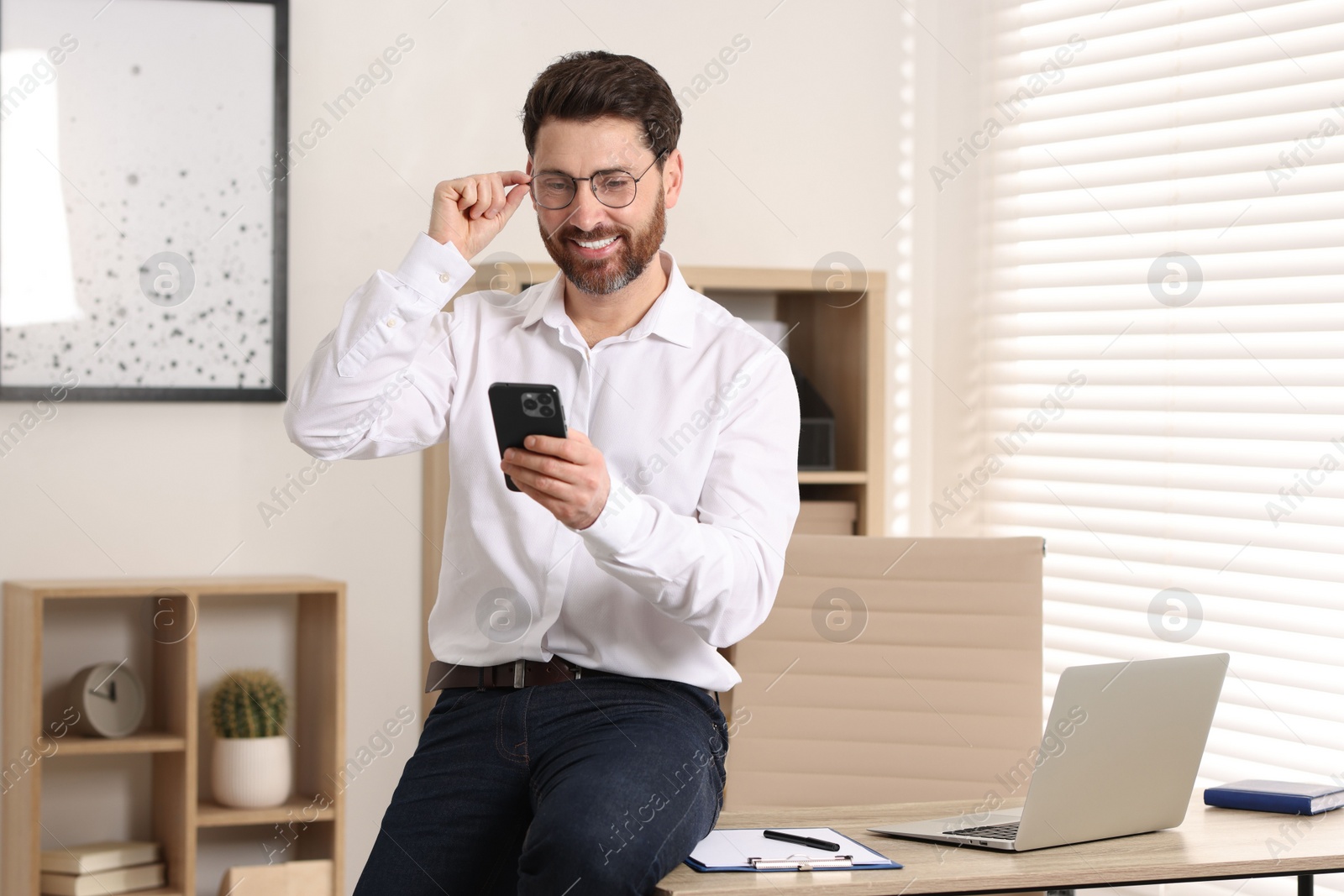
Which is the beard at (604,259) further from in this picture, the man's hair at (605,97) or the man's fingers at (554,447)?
the man's fingers at (554,447)

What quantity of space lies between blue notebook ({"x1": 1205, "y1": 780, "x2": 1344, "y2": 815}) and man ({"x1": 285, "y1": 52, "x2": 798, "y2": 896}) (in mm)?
765

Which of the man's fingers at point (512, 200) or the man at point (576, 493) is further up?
the man's fingers at point (512, 200)

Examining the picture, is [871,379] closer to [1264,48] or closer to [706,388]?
[1264,48]

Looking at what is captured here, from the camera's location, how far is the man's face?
2.02m

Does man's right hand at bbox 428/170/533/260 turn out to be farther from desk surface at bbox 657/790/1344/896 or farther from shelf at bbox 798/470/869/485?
shelf at bbox 798/470/869/485

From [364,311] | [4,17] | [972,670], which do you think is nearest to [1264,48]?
[972,670]

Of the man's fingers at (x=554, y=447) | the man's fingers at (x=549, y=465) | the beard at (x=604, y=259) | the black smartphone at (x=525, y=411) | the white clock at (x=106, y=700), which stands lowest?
the white clock at (x=106, y=700)

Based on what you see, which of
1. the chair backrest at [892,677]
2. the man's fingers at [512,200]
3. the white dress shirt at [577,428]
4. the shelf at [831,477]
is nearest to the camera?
the white dress shirt at [577,428]

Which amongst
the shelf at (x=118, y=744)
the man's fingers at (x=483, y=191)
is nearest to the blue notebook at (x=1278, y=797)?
the man's fingers at (x=483, y=191)

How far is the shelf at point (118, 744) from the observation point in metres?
2.84

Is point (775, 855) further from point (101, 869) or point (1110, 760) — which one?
point (101, 869)

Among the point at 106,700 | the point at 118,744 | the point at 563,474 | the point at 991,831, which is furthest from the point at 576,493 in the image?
the point at 106,700

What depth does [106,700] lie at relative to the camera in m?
2.98

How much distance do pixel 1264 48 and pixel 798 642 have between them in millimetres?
1561
